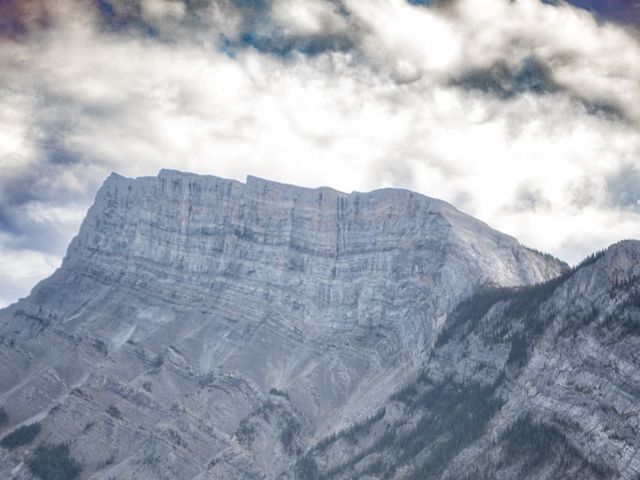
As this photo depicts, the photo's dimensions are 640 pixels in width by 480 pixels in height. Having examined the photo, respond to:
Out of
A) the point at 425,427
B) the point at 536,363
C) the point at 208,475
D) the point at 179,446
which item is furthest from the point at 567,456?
the point at 179,446

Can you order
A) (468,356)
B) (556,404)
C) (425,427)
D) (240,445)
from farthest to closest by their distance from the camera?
(240,445) < (468,356) < (425,427) < (556,404)

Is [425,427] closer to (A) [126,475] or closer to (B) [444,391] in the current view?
(B) [444,391]

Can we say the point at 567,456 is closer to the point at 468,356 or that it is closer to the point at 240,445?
the point at 468,356

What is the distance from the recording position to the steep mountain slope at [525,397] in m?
134

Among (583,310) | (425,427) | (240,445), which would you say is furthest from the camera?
(240,445)

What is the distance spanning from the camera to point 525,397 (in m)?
155

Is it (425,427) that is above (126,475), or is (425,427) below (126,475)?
above

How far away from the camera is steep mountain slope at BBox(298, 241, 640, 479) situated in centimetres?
13438

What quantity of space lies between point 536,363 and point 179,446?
82.2m

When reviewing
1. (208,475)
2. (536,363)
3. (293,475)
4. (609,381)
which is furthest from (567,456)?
(208,475)

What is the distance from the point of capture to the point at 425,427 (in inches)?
6718

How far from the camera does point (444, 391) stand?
589ft

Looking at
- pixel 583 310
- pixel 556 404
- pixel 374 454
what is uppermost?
pixel 583 310

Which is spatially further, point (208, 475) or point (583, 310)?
point (208, 475)
